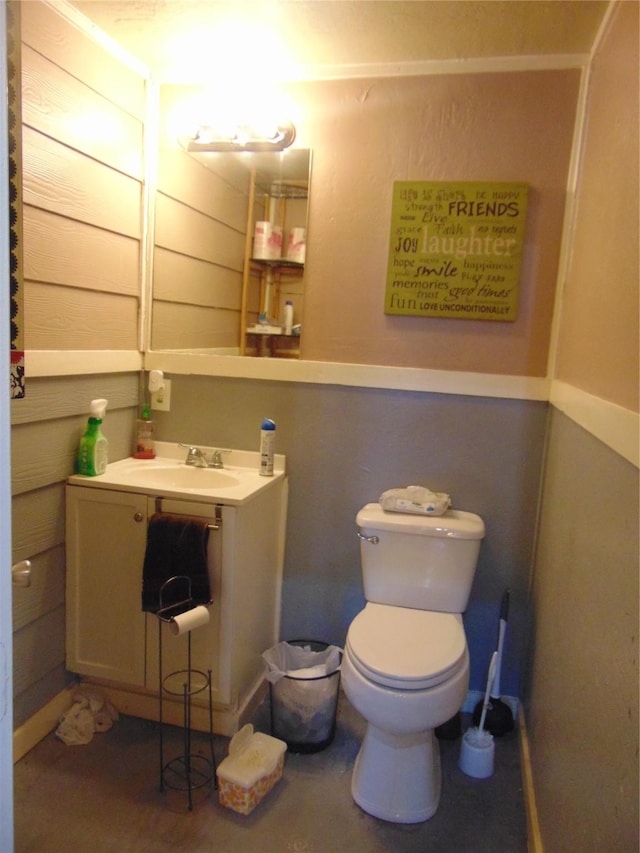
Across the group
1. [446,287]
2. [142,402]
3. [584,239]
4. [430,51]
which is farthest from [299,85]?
[142,402]

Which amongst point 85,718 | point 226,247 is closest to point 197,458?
point 226,247

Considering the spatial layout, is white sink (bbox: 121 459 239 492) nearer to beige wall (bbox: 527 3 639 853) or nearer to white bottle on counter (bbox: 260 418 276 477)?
white bottle on counter (bbox: 260 418 276 477)

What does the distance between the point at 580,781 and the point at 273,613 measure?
4.55 ft

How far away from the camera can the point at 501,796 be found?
184cm

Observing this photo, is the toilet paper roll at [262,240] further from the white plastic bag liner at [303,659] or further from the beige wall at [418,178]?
the white plastic bag liner at [303,659]

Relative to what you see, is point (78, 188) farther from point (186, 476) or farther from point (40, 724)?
point (40, 724)

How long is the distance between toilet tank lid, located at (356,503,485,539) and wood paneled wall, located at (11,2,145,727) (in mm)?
1032

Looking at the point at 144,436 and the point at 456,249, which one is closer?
the point at 456,249

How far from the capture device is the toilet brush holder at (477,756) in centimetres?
191

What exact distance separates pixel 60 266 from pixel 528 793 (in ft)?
7.15

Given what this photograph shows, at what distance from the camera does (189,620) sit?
174 centimetres

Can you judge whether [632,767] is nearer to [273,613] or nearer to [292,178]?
[273,613]

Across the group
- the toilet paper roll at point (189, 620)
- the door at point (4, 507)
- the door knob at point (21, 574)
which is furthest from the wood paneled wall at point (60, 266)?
the door at point (4, 507)

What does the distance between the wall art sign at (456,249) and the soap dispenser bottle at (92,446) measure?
1.13m
